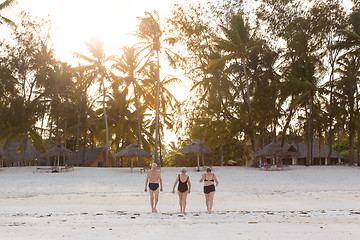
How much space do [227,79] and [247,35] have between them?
424 cm

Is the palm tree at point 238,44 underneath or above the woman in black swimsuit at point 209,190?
above

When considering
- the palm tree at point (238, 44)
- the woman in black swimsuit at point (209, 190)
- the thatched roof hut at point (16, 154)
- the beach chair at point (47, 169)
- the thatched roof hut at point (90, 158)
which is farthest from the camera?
the thatched roof hut at point (90, 158)

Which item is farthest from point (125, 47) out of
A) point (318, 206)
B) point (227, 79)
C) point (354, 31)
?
point (318, 206)

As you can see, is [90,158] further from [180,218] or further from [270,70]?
[180,218]

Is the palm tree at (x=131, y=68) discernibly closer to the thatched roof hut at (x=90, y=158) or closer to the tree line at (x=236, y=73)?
the tree line at (x=236, y=73)

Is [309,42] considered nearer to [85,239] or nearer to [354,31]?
[354,31]

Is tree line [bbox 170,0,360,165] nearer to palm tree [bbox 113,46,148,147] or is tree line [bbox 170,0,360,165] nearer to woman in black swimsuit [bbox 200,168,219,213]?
palm tree [bbox 113,46,148,147]

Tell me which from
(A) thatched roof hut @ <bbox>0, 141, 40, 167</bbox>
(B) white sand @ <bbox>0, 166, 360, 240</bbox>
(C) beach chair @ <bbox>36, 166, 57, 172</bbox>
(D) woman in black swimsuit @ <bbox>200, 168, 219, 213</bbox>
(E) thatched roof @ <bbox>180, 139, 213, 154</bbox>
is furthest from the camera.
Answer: (A) thatched roof hut @ <bbox>0, 141, 40, 167</bbox>

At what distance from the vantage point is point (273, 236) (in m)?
7.22

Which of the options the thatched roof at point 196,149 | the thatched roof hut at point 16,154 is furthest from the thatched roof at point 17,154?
the thatched roof at point 196,149

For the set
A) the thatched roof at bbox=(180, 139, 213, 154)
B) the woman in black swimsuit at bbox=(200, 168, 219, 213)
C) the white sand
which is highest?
the thatched roof at bbox=(180, 139, 213, 154)

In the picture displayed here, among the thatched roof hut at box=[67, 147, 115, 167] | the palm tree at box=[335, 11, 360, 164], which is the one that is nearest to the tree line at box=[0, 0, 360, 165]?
the palm tree at box=[335, 11, 360, 164]

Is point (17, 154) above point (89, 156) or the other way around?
above

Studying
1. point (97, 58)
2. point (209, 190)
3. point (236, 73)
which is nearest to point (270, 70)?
point (236, 73)
